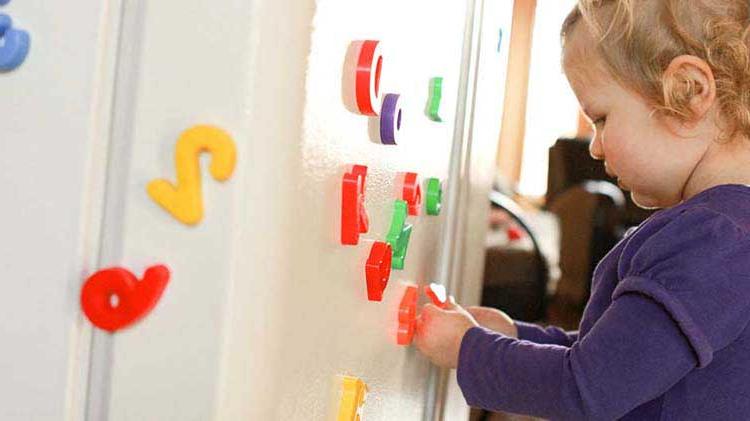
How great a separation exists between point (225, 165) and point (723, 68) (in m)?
0.52

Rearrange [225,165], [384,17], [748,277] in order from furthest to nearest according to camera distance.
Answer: [748,277]
[384,17]
[225,165]

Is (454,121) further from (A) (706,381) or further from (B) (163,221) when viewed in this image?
(B) (163,221)

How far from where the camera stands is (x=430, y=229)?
95 centimetres

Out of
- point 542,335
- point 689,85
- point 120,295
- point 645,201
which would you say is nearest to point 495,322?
point 542,335

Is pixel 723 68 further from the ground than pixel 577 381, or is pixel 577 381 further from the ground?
pixel 723 68

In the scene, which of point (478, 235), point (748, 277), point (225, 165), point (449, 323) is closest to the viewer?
point (225, 165)

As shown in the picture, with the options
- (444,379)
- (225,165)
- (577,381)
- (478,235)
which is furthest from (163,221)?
(478,235)

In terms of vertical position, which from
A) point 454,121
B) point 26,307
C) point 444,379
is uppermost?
point 454,121

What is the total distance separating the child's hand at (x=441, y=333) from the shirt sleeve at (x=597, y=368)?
32mm

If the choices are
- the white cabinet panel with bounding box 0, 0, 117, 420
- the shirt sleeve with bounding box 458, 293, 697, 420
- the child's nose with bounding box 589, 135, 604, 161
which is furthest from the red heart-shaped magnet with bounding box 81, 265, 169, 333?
the child's nose with bounding box 589, 135, 604, 161

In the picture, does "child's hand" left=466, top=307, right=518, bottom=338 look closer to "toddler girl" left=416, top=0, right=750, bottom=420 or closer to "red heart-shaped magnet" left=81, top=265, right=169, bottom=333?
"toddler girl" left=416, top=0, right=750, bottom=420

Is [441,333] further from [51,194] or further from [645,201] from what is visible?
[51,194]

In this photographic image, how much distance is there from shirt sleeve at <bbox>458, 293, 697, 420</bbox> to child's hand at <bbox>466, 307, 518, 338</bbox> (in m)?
0.16

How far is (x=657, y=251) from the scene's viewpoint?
795mm
